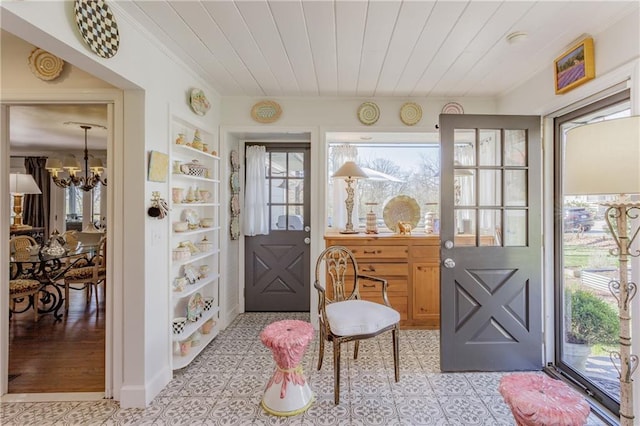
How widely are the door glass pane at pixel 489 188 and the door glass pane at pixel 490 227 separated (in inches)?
3.0

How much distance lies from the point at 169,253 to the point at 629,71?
3.16m

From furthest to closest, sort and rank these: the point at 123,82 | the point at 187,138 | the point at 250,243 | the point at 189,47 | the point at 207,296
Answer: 1. the point at 250,243
2. the point at 207,296
3. the point at 187,138
4. the point at 189,47
5. the point at 123,82

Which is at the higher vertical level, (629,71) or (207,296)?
(629,71)

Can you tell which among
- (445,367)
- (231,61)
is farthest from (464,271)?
(231,61)

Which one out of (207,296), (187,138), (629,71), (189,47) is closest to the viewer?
(629,71)

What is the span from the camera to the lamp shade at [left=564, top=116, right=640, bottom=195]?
1.26 m

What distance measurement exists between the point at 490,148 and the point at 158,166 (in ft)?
8.36

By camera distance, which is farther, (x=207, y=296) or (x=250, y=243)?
(x=250, y=243)

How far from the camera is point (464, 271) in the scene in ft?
8.32

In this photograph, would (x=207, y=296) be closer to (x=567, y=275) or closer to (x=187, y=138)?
(x=187, y=138)

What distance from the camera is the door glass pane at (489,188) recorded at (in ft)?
8.47

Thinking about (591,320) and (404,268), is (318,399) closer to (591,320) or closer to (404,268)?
(404,268)

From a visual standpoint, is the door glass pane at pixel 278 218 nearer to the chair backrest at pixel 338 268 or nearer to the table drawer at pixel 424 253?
the chair backrest at pixel 338 268

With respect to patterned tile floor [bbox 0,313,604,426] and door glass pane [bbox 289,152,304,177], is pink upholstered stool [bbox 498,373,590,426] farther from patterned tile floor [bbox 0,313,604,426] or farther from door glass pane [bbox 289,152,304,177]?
door glass pane [bbox 289,152,304,177]
